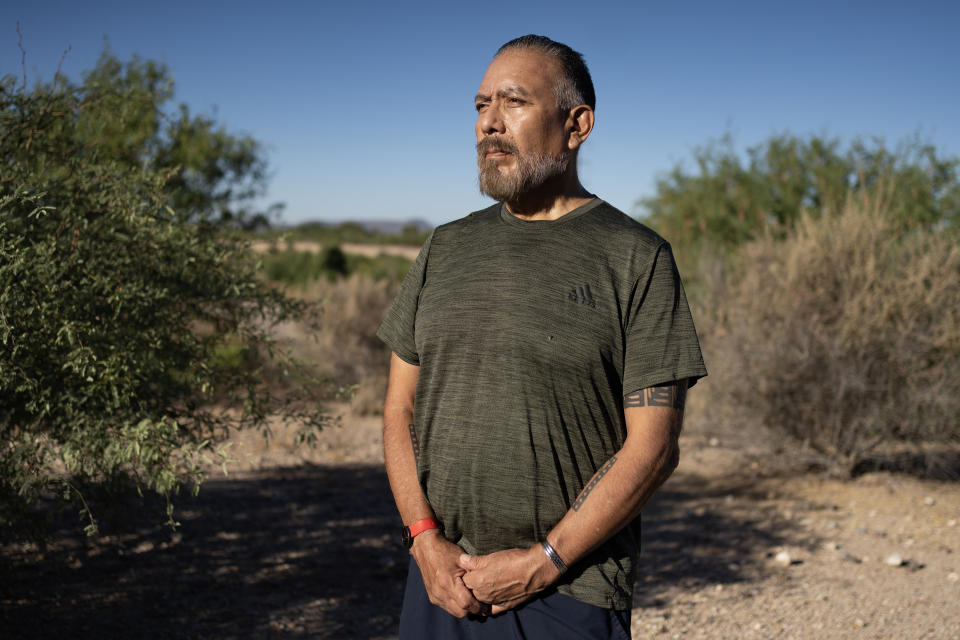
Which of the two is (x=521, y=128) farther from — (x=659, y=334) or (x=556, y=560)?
(x=556, y=560)

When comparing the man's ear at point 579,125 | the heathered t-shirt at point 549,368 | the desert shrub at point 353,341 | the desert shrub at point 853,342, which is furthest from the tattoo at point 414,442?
the desert shrub at point 353,341

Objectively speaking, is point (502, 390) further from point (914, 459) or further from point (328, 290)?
point (328, 290)

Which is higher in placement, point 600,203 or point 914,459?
point 600,203

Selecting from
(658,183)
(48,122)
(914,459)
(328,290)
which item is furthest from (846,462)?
(658,183)

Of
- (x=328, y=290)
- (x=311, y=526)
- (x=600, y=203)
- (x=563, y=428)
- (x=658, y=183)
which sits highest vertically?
(x=658, y=183)

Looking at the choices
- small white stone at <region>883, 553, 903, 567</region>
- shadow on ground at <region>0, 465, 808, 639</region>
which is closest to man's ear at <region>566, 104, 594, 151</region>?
shadow on ground at <region>0, 465, 808, 639</region>

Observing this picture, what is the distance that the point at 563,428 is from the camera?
170cm

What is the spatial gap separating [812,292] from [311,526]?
4.82 metres

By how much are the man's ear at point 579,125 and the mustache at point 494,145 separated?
0.50ft

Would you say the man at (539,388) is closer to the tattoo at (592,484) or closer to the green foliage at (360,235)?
the tattoo at (592,484)

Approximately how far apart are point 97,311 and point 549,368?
234cm

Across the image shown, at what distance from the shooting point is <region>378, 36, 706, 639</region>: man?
1637 mm

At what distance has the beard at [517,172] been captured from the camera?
181cm

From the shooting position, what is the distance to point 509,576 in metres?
1.66
